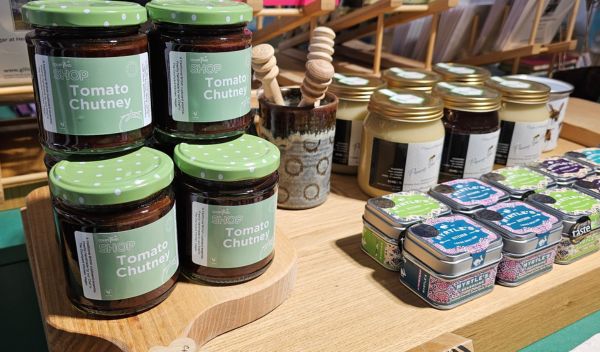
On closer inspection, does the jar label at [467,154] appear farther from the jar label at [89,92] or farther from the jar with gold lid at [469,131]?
the jar label at [89,92]

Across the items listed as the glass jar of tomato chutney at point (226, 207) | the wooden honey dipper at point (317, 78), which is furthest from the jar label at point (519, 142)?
the glass jar of tomato chutney at point (226, 207)

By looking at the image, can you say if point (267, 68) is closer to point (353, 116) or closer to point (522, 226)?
point (353, 116)

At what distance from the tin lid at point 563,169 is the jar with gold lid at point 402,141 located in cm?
19

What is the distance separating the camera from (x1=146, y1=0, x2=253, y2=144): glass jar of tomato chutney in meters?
0.55

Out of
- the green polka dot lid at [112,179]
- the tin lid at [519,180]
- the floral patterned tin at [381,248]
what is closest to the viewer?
the green polka dot lid at [112,179]

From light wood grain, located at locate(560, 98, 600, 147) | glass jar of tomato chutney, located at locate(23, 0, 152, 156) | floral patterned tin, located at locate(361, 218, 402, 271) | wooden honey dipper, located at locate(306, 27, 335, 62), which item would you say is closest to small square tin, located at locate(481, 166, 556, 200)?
floral patterned tin, located at locate(361, 218, 402, 271)

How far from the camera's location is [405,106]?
82cm

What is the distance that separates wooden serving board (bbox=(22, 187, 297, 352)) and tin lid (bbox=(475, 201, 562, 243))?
0.27 m

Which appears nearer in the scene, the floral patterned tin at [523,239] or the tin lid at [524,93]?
the floral patterned tin at [523,239]

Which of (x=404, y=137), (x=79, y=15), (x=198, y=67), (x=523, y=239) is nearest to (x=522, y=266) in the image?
(x=523, y=239)

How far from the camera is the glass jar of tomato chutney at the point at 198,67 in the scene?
0.55 meters

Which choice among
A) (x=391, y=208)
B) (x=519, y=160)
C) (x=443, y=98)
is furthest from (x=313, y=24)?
(x=391, y=208)

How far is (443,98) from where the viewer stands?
3.00 ft

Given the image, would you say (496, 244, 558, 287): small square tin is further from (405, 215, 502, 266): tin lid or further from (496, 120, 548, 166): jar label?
(496, 120, 548, 166): jar label
